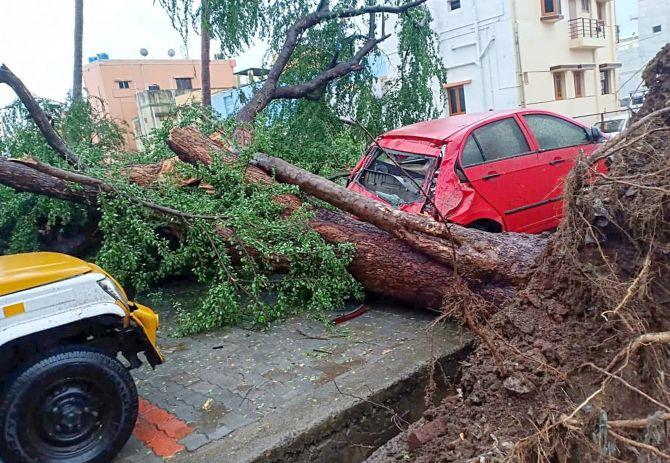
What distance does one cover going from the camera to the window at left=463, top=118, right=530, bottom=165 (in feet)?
18.0

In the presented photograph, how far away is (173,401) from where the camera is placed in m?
3.59

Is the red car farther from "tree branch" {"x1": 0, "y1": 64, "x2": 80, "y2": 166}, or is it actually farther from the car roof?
"tree branch" {"x1": 0, "y1": 64, "x2": 80, "y2": 166}

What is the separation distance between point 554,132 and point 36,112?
6.21m

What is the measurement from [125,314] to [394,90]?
7.31 meters

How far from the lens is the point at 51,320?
2766 mm

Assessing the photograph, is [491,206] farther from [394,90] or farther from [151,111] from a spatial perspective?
[151,111]

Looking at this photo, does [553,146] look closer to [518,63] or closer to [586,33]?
[518,63]

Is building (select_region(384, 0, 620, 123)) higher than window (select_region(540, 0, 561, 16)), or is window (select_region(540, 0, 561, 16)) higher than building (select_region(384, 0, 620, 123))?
window (select_region(540, 0, 561, 16))

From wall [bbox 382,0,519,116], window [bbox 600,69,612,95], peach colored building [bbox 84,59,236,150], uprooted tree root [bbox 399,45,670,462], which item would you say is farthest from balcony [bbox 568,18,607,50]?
uprooted tree root [bbox 399,45,670,462]

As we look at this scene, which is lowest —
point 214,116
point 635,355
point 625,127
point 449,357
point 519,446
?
point 449,357

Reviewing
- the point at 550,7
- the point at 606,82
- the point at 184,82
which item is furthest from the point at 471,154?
the point at 184,82

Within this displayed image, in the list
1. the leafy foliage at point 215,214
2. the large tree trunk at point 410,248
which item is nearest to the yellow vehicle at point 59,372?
the leafy foliage at point 215,214

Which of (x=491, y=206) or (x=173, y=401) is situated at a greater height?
(x=491, y=206)

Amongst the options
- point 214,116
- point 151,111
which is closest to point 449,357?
point 214,116
